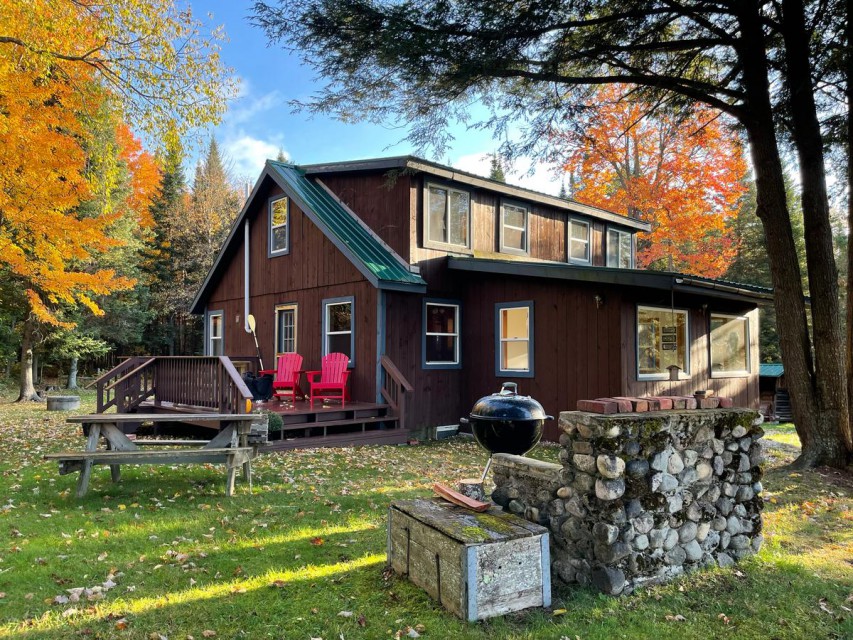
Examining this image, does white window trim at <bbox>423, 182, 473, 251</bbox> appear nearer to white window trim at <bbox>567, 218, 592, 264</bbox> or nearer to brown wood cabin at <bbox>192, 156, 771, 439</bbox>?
brown wood cabin at <bbox>192, 156, 771, 439</bbox>

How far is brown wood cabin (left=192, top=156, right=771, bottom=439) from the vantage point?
32.3 ft

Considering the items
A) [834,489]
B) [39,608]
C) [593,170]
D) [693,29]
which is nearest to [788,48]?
[693,29]

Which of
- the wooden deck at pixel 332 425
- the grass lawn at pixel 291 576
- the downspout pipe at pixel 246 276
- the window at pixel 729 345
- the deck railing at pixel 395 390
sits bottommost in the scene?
the grass lawn at pixel 291 576

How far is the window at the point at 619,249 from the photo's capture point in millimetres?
15496

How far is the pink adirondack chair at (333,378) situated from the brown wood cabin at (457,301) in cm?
40

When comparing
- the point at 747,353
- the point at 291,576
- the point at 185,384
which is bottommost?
the point at 291,576

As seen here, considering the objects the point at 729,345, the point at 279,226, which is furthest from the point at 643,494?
the point at 279,226

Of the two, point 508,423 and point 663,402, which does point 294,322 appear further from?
point 663,402

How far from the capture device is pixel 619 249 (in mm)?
15750

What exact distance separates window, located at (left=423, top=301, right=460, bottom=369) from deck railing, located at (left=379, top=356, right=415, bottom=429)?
0.87 meters

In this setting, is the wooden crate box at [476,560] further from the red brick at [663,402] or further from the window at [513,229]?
the window at [513,229]

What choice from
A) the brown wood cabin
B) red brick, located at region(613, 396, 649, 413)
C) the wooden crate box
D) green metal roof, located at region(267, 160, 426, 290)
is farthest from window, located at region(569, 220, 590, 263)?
the wooden crate box

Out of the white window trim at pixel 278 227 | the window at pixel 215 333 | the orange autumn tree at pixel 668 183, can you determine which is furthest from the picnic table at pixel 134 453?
the orange autumn tree at pixel 668 183

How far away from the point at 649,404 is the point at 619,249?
12697mm
